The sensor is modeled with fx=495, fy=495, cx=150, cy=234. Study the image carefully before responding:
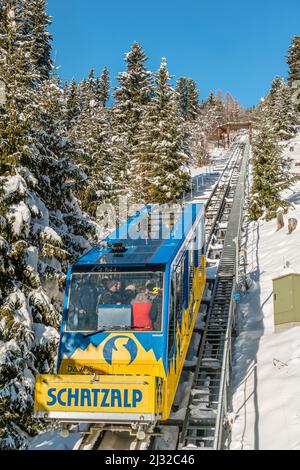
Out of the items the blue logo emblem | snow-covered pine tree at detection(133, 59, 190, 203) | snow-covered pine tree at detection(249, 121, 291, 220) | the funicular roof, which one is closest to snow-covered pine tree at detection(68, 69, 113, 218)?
snow-covered pine tree at detection(133, 59, 190, 203)

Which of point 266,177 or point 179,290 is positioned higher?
point 266,177

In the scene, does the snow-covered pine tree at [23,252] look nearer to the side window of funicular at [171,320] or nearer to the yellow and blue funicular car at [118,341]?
the yellow and blue funicular car at [118,341]

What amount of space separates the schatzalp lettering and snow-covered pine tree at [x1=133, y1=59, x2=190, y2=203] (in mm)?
28082

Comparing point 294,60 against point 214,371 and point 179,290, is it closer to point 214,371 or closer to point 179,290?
point 214,371

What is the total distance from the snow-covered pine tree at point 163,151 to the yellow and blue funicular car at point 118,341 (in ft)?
83.9

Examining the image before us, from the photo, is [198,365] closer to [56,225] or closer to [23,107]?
[56,225]

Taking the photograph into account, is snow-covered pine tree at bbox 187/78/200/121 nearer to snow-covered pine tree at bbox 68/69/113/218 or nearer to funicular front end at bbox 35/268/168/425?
snow-covered pine tree at bbox 68/69/113/218

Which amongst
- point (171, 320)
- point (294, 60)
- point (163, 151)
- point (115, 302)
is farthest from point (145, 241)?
point (294, 60)

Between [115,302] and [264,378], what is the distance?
4.24m

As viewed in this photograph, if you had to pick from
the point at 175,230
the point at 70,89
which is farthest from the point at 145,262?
the point at 70,89

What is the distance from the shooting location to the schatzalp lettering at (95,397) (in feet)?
27.1

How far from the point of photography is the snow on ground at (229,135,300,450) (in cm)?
912

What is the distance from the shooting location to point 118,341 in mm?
9336

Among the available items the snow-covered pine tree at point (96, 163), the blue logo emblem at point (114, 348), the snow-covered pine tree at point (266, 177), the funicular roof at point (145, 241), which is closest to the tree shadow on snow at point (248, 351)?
the blue logo emblem at point (114, 348)
